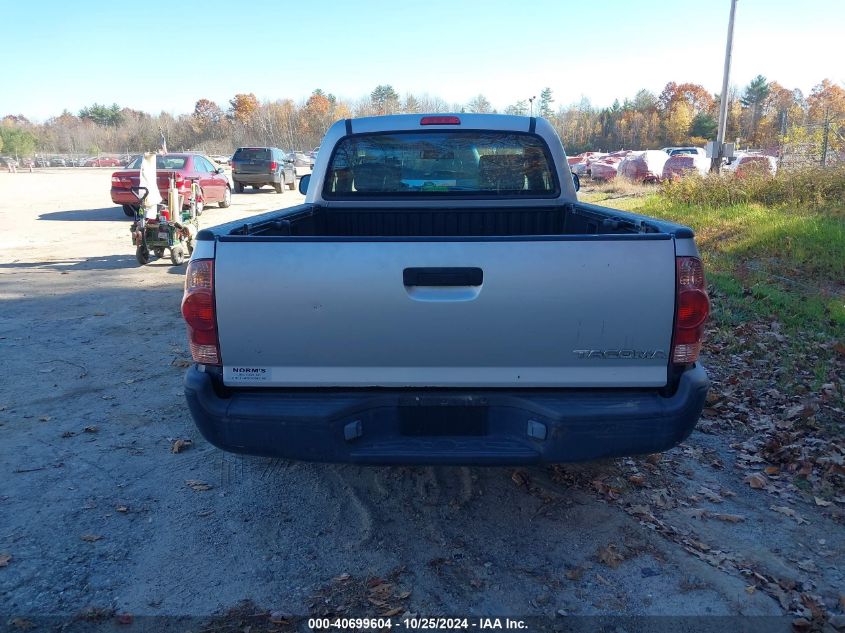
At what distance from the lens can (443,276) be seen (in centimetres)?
272

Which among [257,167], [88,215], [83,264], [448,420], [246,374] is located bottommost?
[83,264]

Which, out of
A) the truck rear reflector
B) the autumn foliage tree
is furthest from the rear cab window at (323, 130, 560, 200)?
A: the autumn foliage tree

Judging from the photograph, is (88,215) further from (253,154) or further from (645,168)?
(645,168)

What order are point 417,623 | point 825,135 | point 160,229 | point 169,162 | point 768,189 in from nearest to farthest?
point 417,623 → point 160,229 → point 768,189 → point 825,135 → point 169,162

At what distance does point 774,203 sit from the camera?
526 inches

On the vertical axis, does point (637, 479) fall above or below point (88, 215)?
below

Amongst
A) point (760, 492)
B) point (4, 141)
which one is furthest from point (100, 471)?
point (4, 141)

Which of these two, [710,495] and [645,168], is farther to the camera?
[645,168]

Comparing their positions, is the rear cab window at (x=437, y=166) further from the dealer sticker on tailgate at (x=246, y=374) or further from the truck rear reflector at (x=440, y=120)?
the dealer sticker on tailgate at (x=246, y=374)

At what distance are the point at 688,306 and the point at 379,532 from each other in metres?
1.93

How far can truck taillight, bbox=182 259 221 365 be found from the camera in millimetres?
2777

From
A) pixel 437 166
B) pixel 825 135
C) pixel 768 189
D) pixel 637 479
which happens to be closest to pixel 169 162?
pixel 437 166

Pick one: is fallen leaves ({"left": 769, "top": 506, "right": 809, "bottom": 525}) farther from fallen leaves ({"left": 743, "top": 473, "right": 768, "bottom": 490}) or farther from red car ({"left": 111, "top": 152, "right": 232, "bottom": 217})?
red car ({"left": 111, "top": 152, "right": 232, "bottom": 217})

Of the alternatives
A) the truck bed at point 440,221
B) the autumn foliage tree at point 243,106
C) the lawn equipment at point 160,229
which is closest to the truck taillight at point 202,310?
the truck bed at point 440,221
